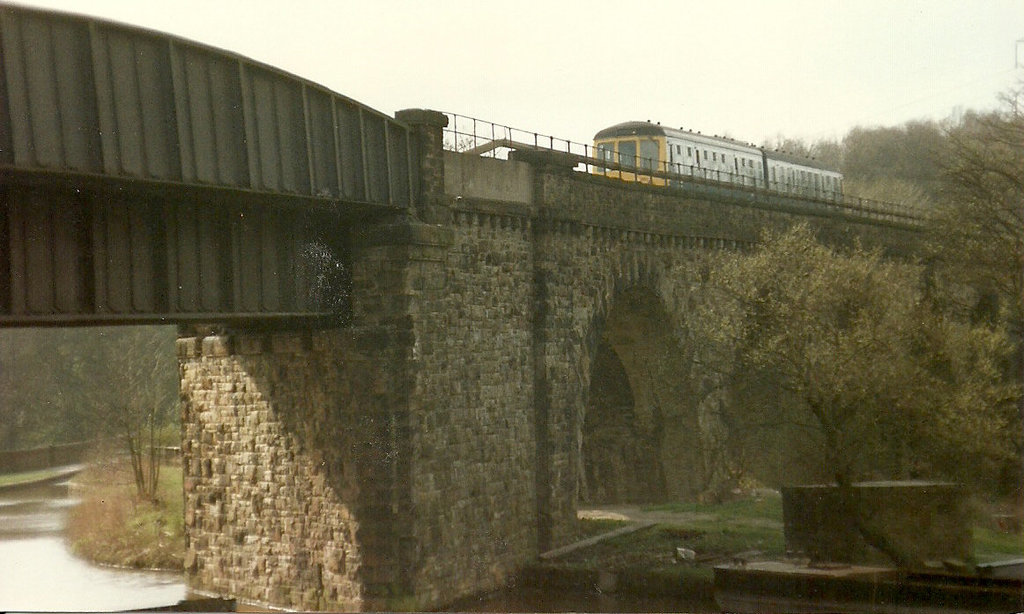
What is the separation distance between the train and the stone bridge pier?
340 cm

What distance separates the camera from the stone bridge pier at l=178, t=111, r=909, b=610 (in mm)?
18969

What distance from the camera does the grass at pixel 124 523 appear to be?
83.0 ft

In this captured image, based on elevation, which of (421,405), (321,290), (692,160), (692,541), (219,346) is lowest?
(692,541)

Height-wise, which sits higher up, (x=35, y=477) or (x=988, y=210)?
(x=988, y=210)

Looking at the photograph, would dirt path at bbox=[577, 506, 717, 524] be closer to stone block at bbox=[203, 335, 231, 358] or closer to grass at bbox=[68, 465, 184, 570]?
stone block at bbox=[203, 335, 231, 358]

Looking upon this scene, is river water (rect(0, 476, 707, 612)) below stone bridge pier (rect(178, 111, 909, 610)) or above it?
below

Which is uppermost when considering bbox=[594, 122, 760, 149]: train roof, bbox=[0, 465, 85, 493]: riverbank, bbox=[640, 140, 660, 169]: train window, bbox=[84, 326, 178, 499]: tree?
bbox=[594, 122, 760, 149]: train roof

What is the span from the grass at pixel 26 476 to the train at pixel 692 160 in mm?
13152

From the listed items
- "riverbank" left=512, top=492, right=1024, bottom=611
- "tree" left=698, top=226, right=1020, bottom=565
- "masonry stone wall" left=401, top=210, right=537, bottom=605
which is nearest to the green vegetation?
"masonry stone wall" left=401, top=210, right=537, bottom=605

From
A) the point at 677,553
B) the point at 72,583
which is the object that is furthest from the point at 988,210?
the point at 72,583

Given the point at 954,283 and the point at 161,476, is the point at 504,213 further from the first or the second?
the point at 161,476

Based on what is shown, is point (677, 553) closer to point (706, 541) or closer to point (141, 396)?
point (706, 541)

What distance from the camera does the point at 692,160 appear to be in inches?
1300

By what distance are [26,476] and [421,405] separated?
791 cm
